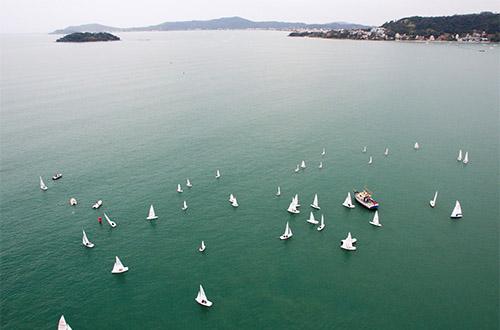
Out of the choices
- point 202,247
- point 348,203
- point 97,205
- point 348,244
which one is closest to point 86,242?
point 97,205

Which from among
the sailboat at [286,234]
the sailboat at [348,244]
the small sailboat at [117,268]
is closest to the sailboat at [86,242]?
the small sailboat at [117,268]

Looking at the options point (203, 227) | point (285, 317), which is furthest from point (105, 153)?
point (285, 317)

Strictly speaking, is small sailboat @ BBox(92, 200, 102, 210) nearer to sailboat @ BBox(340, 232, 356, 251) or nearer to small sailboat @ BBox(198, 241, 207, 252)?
small sailboat @ BBox(198, 241, 207, 252)

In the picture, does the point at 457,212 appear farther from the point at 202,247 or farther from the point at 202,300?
the point at 202,300

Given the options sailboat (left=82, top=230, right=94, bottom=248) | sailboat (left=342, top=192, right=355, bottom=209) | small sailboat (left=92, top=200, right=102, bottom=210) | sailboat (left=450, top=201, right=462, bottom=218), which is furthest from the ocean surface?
sailboat (left=450, top=201, right=462, bottom=218)

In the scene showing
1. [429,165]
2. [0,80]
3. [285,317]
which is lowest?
[285,317]

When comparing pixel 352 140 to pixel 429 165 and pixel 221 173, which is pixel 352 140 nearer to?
pixel 429 165

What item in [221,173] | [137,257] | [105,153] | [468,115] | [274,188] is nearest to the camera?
[137,257]

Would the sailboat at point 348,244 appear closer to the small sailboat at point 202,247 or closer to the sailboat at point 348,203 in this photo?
the sailboat at point 348,203

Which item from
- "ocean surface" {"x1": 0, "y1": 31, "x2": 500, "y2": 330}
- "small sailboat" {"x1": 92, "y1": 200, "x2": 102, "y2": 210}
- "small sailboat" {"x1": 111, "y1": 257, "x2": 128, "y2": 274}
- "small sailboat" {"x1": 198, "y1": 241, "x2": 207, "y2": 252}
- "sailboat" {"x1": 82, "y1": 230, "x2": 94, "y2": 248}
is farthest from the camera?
"small sailboat" {"x1": 92, "y1": 200, "x2": 102, "y2": 210}
